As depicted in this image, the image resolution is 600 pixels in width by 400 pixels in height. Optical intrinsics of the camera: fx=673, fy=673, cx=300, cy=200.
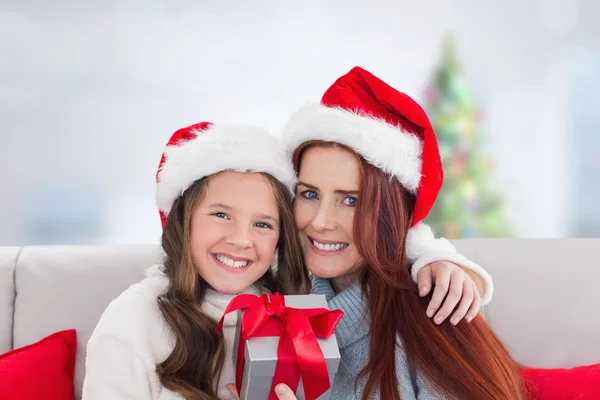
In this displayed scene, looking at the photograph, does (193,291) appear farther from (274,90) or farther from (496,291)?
(274,90)

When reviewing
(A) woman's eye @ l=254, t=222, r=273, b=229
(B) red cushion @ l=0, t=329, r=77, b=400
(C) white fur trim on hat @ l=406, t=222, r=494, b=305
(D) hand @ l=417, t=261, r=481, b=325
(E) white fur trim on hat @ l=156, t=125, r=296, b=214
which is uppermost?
(E) white fur trim on hat @ l=156, t=125, r=296, b=214

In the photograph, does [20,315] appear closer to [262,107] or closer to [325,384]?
[325,384]

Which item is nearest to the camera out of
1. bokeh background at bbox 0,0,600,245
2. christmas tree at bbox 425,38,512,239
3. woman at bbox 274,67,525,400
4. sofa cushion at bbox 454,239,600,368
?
woman at bbox 274,67,525,400

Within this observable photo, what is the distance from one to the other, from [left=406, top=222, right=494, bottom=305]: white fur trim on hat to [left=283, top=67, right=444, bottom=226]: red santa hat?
0.14 ft

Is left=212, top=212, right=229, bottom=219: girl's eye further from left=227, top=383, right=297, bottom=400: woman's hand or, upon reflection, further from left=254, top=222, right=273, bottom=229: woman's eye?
left=227, top=383, right=297, bottom=400: woman's hand

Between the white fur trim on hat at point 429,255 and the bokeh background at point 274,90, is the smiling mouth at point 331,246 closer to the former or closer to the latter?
the white fur trim on hat at point 429,255

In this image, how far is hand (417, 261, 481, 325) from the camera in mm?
1514

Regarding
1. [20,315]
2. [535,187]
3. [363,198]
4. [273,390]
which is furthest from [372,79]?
[535,187]

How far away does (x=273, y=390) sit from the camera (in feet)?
4.10

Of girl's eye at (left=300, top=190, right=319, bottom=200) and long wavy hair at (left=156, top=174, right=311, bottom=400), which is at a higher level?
girl's eye at (left=300, top=190, right=319, bottom=200)

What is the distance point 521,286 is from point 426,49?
230 cm

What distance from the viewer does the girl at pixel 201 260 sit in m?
1.47

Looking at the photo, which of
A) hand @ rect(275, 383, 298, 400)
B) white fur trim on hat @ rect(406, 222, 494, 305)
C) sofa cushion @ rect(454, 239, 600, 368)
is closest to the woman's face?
white fur trim on hat @ rect(406, 222, 494, 305)

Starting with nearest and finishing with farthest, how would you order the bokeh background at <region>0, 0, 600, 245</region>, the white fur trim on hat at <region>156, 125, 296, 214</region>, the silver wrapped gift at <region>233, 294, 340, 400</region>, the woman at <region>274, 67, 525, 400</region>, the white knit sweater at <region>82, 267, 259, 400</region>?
1. the silver wrapped gift at <region>233, 294, 340, 400</region>
2. the white knit sweater at <region>82, 267, 259, 400</region>
3. the woman at <region>274, 67, 525, 400</region>
4. the white fur trim on hat at <region>156, 125, 296, 214</region>
5. the bokeh background at <region>0, 0, 600, 245</region>
